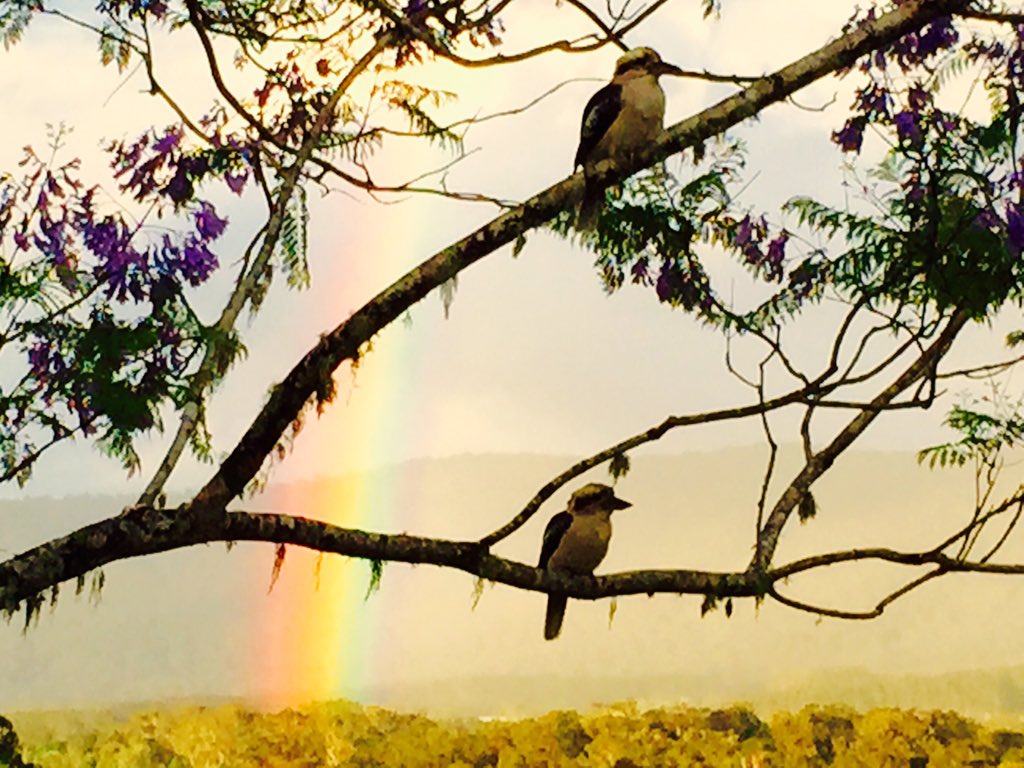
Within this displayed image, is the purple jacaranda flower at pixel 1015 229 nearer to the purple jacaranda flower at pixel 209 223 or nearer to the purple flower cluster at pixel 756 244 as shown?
the purple flower cluster at pixel 756 244

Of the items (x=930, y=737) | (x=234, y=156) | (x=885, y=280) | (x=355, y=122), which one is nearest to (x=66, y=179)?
(x=234, y=156)

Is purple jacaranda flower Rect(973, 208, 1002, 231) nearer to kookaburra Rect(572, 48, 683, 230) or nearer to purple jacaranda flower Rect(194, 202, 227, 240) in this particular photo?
kookaburra Rect(572, 48, 683, 230)

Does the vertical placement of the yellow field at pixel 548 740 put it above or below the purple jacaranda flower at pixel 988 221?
below

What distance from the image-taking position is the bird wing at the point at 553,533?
4906mm

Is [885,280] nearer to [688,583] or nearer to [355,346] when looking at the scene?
[688,583]

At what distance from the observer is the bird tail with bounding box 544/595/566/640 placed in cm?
525

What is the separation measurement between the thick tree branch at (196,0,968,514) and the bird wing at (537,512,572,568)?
1.72 m

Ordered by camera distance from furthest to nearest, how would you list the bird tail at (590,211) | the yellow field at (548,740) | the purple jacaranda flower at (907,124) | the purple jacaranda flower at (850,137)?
the yellow field at (548,740) → the purple jacaranda flower at (850,137) → the purple jacaranda flower at (907,124) → the bird tail at (590,211)

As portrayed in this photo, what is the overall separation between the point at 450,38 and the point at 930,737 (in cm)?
417

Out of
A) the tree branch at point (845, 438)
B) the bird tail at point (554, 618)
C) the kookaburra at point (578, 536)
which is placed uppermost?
the tree branch at point (845, 438)

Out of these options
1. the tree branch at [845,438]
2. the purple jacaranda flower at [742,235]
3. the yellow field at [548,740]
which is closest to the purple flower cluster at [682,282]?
the purple jacaranda flower at [742,235]

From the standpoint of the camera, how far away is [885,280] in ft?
15.1

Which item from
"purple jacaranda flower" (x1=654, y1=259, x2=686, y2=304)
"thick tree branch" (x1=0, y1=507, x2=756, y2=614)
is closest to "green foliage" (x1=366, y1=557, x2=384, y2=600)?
"thick tree branch" (x1=0, y1=507, x2=756, y2=614)

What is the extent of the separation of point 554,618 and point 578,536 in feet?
1.97
